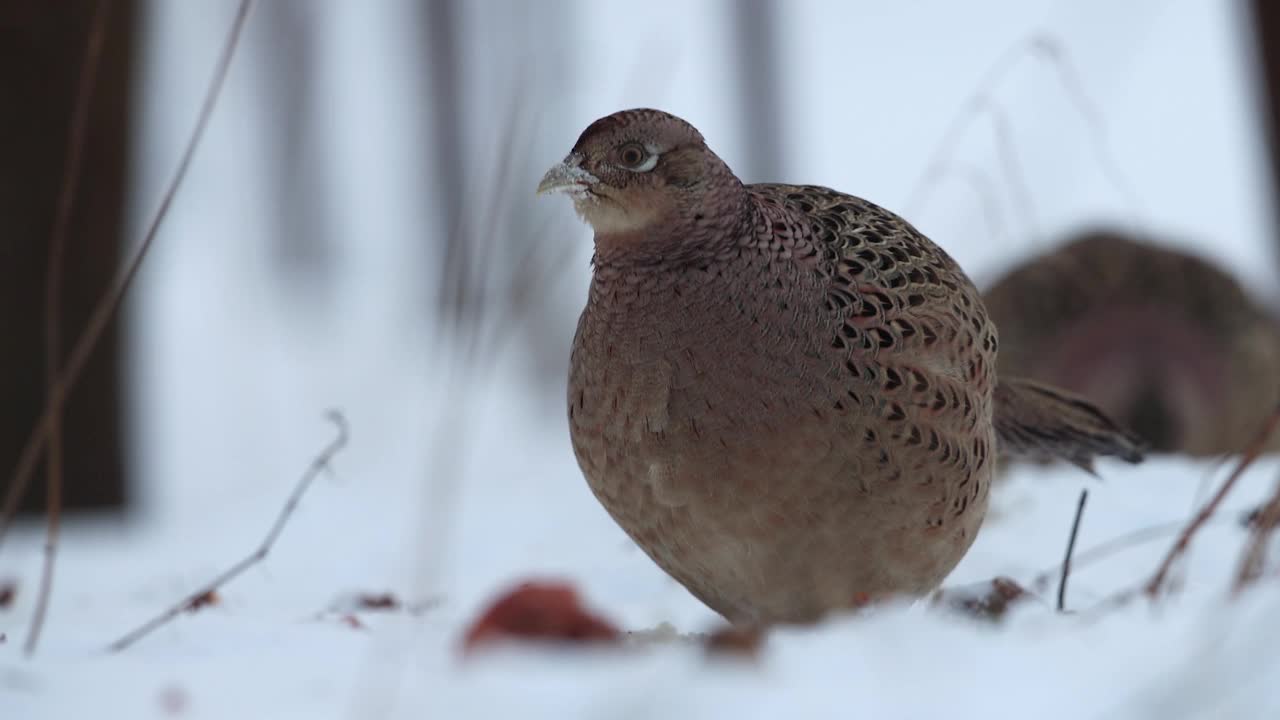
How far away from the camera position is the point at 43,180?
4.91 metres

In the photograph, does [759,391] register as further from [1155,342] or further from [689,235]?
[1155,342]

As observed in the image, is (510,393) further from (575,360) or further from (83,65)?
(575,360)

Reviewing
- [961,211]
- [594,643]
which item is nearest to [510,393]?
[961,211]

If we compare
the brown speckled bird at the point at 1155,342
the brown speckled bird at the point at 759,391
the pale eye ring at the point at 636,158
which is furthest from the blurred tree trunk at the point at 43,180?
the brown speckled bird at the point at 1155,342

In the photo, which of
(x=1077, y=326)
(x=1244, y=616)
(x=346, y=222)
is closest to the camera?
(x=1244, y=616)

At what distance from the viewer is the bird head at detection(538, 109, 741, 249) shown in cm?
220

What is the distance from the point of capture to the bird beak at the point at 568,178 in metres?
2.19

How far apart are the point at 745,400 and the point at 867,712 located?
831 millimetres

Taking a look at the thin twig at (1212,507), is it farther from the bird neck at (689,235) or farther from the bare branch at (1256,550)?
the bird neck at (689,235)

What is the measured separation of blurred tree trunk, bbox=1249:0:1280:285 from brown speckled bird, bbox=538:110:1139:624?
284 cm

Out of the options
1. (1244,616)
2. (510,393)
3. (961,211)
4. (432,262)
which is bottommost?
(510,393)

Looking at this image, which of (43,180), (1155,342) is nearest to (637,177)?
(43,180)

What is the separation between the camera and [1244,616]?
145 cm

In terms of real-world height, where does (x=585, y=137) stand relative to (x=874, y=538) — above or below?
above
